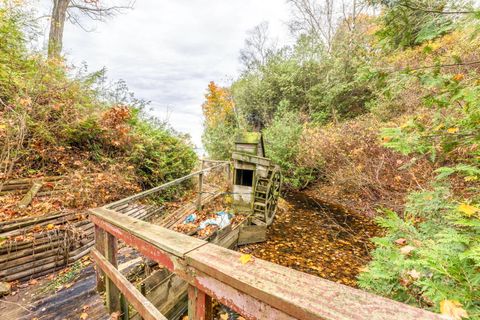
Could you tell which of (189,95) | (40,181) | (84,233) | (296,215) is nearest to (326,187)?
(296,215)

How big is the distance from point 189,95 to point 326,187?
60.5 feet

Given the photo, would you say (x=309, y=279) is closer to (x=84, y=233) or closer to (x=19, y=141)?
(x=84, y=233)

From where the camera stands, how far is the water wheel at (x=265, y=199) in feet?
24.1

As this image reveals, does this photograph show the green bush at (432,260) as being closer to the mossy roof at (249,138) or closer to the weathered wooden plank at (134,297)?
the weathered wooden plank at (134,297)

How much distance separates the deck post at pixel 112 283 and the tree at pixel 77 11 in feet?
32.4

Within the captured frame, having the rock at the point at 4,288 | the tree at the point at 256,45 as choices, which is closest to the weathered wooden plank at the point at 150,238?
the rock at the point at 4,288

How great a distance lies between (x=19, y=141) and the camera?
14.4 feet

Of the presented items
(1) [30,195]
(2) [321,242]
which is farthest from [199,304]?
(2) [321,242]

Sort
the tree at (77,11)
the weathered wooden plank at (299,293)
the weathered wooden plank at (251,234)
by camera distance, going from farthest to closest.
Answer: the tree at (77,11), the weathered wooden plank at (251,234), the weathered wooden plank at (299,293)

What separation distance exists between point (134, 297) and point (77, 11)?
1248cm

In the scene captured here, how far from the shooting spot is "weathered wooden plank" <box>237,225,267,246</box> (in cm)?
628

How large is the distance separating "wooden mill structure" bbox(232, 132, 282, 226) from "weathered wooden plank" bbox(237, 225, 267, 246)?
60 centimetres

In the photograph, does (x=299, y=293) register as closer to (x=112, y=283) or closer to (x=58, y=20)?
(x=112, y=283)

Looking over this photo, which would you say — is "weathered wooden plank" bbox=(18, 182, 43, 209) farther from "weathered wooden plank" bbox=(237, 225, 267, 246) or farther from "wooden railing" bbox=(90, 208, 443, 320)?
"weathered wooden plank" bbox=(237, 225, 267, 246)
